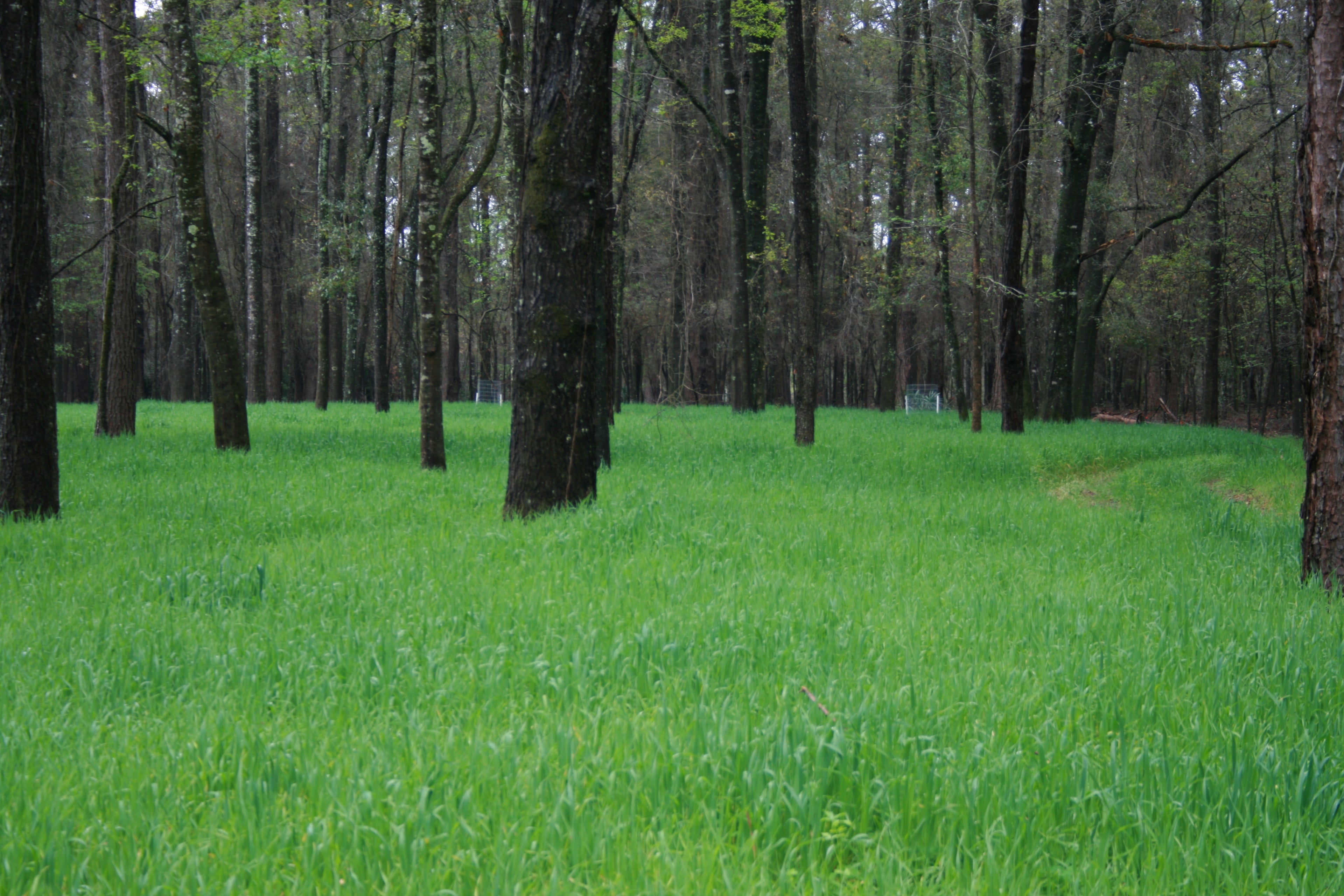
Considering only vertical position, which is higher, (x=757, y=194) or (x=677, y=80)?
(x=757, y=194)

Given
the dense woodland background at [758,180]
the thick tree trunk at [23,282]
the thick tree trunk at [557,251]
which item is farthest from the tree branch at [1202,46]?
the thick tree trunk at [23,282]

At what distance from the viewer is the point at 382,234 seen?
25.3 m

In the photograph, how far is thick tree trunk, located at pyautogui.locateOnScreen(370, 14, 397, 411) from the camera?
2284cm

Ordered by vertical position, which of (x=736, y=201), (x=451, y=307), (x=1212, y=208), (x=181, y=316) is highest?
(x=1212, y=208)

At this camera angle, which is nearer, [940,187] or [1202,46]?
[1202,46]

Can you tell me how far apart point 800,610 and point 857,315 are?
28472 millimetres

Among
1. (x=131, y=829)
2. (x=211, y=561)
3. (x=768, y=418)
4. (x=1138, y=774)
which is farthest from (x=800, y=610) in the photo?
(x=768, y=418)

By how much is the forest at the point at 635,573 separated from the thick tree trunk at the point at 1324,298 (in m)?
0.03

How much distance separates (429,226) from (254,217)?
574 inches

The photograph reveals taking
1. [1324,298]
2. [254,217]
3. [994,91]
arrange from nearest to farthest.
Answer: [1324,298] → [994,91] → [254,217]

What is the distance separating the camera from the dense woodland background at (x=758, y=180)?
54.5 ft

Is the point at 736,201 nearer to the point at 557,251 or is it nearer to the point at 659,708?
the point at 557,251

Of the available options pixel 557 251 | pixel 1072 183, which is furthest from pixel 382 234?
pixel 557 251

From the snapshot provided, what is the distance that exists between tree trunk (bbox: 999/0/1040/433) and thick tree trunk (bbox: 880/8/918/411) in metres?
3.18
